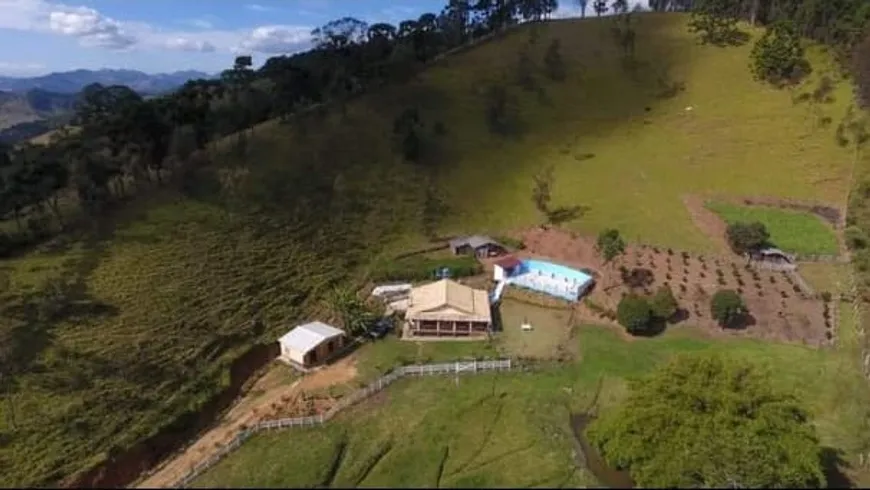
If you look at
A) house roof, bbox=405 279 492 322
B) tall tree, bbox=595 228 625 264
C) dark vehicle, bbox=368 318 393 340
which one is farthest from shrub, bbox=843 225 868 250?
dark vehicle, bbox=368 318 393 340

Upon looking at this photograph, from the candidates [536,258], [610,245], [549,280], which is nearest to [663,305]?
[610,245]

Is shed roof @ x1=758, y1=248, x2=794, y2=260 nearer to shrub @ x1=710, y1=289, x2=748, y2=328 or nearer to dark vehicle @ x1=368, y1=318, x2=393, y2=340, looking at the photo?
shrub @ x1=710, y1=289, x2=748, y2=328

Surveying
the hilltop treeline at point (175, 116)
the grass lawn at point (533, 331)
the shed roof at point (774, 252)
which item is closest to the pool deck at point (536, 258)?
the grass lawn at point (533, 331)

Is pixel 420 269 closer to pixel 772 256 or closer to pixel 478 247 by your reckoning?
pixel 478 247

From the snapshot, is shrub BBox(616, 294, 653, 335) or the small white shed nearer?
the small white shed

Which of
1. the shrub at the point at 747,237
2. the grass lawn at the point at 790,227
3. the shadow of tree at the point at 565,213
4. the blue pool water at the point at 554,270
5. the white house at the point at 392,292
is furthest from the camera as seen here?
the shadow of tree at the point at 565,213

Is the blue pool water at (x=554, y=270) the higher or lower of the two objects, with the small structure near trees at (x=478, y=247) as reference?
lower

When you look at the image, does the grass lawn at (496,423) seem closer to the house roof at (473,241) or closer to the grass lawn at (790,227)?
the house roof at (473,241)
